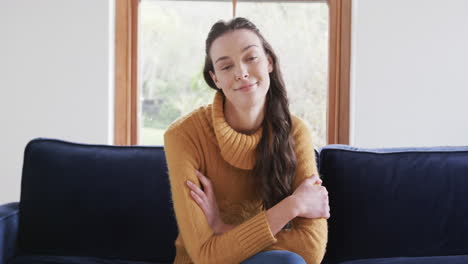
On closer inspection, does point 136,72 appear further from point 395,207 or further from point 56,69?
point 395,207

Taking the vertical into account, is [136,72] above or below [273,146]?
above

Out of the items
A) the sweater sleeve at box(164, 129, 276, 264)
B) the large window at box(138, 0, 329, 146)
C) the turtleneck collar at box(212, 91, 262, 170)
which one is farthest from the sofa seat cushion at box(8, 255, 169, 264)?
the large window at box(138, 0, 329, 146)

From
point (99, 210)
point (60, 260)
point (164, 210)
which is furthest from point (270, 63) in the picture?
point (60, 260)

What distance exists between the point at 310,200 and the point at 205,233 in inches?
13.4

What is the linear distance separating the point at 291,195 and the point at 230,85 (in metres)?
0.40

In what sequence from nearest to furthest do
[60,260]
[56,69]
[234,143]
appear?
1. [234,143]
2. [60,260]
3. [56,69]

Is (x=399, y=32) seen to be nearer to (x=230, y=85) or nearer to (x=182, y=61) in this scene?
(x=182, y=61)

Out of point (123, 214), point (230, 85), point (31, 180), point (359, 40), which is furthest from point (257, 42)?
point (359, 40)

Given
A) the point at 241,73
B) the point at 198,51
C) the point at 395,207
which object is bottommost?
the point at 395,207

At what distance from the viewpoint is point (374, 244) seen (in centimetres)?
185

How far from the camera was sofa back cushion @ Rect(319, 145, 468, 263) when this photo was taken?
6.09 feet

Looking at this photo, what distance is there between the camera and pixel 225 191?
5.40 feet

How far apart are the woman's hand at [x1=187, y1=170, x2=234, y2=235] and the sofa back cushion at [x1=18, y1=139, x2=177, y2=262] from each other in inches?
15.8

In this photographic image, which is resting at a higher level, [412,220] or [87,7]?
[87,7]
